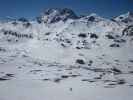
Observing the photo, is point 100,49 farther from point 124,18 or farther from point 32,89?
point 124,18

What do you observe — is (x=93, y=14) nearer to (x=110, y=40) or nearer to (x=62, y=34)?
(x=62, y=34)

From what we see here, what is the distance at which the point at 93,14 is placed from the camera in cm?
18325

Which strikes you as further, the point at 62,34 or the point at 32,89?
the point at 62,34

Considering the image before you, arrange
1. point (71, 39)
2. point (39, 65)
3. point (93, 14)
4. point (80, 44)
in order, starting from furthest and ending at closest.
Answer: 1. point (93, 14)
2. point (71, 39)
3. point (80, 44)
4. point (39, 65)

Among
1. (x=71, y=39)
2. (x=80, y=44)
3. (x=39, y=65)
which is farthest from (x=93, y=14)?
(x=39, y=65)

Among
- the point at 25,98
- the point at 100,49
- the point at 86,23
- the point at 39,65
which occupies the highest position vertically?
the point at 86,23

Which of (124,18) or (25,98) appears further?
(124,18)

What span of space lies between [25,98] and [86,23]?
132 metres

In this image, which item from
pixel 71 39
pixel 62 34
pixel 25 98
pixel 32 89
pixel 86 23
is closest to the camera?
pixel 25 98

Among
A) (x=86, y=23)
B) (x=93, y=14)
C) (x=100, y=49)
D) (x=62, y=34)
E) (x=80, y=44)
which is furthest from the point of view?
(x=93, y=14)

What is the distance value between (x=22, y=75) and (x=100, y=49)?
4970 cm

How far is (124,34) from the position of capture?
119500 mm

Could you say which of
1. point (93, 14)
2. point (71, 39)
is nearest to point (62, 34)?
point (71, 39)

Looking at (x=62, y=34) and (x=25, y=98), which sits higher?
(x=62, y=34)
